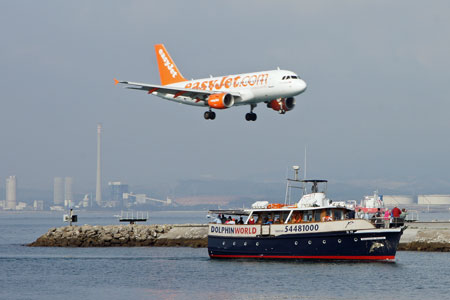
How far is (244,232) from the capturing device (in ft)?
162

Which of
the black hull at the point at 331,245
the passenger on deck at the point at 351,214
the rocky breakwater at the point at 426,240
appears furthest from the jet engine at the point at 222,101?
the passenger on deck at the point at 351,214

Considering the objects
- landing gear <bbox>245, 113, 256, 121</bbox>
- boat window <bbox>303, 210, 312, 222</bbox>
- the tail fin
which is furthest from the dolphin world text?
the tail fin

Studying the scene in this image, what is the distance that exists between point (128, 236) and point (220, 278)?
1140 inches

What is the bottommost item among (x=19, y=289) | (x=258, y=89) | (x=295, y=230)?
(x=19, y=289)

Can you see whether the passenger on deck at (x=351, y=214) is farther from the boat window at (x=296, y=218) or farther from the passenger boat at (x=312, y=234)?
the boat window at (x=296, y=218)

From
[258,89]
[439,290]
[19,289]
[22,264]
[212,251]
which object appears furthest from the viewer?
[258,89]

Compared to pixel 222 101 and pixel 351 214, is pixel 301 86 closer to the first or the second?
pixel 222 101

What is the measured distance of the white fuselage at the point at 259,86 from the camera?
66375mm

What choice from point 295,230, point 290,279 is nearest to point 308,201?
point 295,230

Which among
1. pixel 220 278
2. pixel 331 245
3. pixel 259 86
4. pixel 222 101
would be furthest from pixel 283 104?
pixel 220 278

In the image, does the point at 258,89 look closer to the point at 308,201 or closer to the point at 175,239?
the point at 175,239

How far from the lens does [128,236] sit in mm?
72875

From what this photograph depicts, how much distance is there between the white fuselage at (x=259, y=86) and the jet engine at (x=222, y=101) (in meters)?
0.68

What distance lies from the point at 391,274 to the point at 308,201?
6.43 meters
